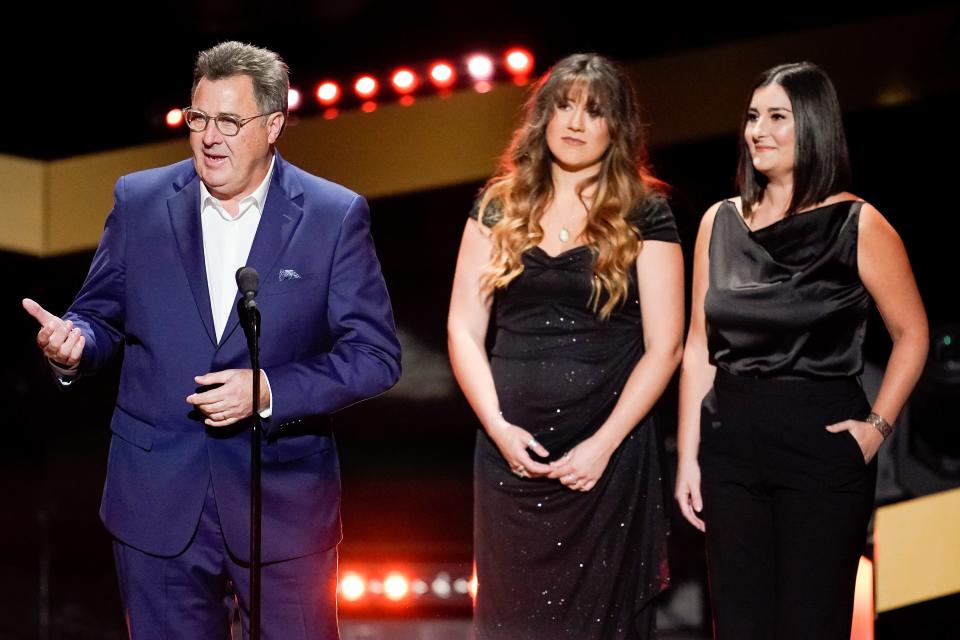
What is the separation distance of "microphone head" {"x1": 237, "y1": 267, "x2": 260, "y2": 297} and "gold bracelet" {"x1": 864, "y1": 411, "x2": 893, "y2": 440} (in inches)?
58.9

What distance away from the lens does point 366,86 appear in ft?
13.2

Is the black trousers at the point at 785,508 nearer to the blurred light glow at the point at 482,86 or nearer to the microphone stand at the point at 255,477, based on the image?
the microphone stand at the point at 255,477

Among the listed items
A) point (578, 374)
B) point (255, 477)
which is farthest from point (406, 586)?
point (255, 477)

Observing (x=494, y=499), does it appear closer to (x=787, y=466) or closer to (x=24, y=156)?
(x=787, y=466)

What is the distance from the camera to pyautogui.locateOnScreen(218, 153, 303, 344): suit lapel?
2527mm

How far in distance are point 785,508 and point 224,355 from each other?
1333mm

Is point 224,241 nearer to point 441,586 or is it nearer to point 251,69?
point 251,69

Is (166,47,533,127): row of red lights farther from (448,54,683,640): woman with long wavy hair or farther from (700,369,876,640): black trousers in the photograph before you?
(700,369,876,640): black trousers

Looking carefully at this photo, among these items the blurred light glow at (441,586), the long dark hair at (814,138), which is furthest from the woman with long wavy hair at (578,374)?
the blurred light glow at (441,586)

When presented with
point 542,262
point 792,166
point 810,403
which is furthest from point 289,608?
point 792,166

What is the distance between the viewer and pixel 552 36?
12.8 feet

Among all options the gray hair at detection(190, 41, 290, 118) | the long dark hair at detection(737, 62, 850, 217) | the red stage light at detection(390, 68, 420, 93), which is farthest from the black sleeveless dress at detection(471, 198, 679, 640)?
the red stage light at detection(390, 68, 420, 93)

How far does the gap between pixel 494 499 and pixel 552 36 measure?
165cm

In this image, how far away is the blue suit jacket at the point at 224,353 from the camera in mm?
2490
